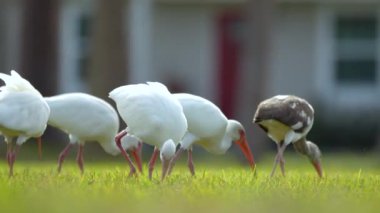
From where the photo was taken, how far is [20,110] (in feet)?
35.7

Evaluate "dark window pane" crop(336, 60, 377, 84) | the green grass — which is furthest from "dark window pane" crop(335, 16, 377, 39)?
the green grass

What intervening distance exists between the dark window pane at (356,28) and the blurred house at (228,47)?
2 cm

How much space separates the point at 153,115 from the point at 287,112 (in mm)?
1475

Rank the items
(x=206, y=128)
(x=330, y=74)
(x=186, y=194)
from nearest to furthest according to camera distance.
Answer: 1. (x=186, y=194)
2. (x=206, y=128)
3. (x=330, y=74)

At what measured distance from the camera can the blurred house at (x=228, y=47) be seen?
27891 millimetres

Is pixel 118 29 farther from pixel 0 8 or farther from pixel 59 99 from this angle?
pixel 59 99

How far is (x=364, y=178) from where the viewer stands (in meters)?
11.4

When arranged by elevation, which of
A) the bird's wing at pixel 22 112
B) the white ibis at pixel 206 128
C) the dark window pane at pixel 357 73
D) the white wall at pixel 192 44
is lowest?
the dark window pane at pixel 357 73

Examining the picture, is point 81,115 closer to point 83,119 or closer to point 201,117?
point 83,119

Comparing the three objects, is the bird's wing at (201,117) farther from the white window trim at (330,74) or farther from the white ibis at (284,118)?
the white window trim at (330,74)

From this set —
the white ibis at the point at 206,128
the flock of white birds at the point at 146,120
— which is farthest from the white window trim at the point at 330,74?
the white ibis at the point at 206,128

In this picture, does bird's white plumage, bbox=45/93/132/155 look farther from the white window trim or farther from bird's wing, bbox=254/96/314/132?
the white window trim

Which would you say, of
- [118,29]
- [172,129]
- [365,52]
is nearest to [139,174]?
[172,129]

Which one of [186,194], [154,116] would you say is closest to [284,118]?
[154,116]
